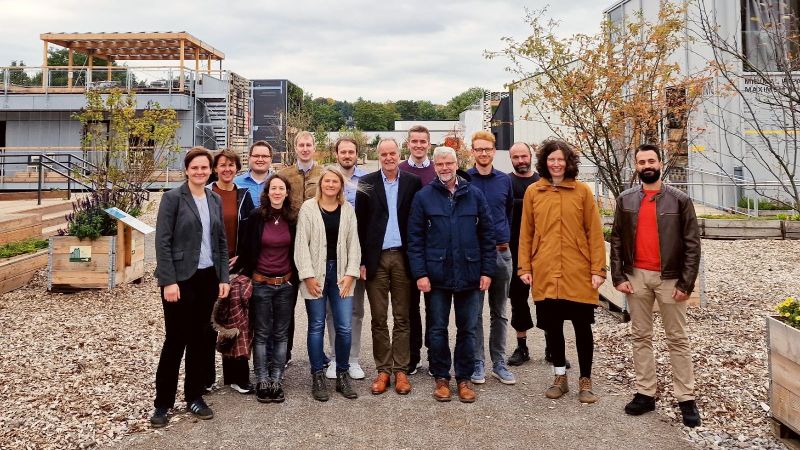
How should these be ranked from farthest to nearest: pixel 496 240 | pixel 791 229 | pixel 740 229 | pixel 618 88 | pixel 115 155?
pixel 740 229 < pixel 791 229 < pixel 115 155 < pixel 618 88 < pixel 496 240

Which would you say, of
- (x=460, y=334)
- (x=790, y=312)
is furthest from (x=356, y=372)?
(x=790, y=312)

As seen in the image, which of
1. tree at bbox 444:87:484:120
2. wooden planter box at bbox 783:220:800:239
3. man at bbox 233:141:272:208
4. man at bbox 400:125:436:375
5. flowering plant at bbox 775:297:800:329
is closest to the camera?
flowering plant at bbox 775:297:800:329

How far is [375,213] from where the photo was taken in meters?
4.52

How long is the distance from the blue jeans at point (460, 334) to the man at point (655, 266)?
3.79ft

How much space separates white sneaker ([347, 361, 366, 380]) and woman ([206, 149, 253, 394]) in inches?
34.2

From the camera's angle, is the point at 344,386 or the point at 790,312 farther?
the point at 344,386

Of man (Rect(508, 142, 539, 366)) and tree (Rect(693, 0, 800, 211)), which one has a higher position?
tree (Rect(693, 0, 800, 211))

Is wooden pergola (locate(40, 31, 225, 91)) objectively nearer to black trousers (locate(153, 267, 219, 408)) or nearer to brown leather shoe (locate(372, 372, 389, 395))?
black trousers (locate(153, 267, 219, 408))

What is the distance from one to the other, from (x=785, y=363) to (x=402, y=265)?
2699mm

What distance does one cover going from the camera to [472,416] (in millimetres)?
3980

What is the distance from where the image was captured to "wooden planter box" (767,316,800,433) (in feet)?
10.7

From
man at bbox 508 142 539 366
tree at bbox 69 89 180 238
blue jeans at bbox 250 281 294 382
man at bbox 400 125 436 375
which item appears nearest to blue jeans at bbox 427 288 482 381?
man at bbox 400 125 436 375

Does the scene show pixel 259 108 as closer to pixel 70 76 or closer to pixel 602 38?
pixel 70 76

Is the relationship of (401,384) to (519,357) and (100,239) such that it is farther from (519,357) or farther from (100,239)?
(100,239)
